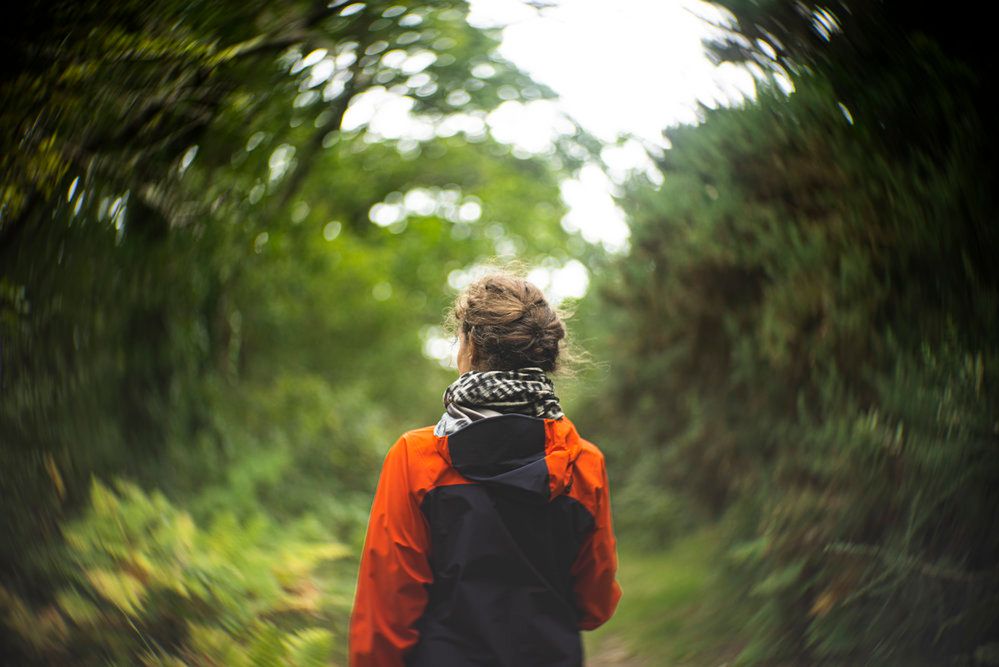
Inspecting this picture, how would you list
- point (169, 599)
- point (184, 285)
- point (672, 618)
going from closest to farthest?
point (169, 599) < point (672, 618) < point (184, 285)

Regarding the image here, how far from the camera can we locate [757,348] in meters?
6.02

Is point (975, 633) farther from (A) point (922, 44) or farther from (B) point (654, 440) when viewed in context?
(B) point (654, 440)

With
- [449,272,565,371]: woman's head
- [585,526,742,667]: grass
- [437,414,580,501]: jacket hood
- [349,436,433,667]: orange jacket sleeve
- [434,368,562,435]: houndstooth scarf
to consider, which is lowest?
[585,526,742,667]: grass

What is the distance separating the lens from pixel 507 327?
8.73ft

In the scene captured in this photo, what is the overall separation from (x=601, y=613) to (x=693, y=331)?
4.86m

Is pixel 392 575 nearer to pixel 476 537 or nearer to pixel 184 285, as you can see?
pixel 476 537

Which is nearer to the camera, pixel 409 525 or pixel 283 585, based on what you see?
pixel 409 525

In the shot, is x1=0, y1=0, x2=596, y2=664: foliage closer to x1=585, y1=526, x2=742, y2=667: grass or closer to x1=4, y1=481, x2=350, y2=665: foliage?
x1=4, y1=481, x2=350, y2=665: foliage

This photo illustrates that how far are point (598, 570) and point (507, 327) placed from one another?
953 millimetres

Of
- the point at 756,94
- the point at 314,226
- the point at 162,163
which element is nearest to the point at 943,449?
the point at 756,94

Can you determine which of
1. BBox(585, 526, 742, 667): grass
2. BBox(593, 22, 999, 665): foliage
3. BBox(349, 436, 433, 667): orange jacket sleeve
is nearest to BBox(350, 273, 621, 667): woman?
BBox(349, 436, 433, 667): orange jacket sleeve

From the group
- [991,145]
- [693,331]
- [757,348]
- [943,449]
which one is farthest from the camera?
[693,331]

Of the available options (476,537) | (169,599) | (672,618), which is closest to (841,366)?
(672,618)

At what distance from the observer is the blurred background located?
333 cm
